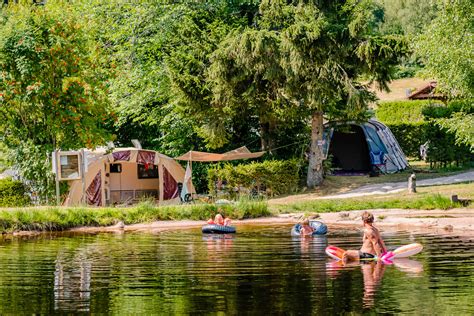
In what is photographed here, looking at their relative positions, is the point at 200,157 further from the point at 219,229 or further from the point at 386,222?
the point at 219,229

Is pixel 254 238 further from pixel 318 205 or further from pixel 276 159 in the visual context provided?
pixel 276 159

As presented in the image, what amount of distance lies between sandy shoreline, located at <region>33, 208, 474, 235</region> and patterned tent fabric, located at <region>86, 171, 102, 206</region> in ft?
26.0

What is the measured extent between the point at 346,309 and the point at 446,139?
2914cm

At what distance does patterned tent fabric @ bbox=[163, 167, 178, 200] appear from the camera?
39.6 metres

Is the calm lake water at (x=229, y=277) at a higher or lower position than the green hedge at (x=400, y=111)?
lower

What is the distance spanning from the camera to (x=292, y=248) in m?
22.9

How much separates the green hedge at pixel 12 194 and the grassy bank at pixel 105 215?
535 cm

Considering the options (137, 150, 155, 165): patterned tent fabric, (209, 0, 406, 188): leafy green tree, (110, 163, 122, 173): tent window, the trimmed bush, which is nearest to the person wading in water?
the trimmed bush

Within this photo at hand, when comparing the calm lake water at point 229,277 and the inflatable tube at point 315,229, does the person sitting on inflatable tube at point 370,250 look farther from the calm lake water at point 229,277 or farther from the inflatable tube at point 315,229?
the inflatable tube at point 315,229

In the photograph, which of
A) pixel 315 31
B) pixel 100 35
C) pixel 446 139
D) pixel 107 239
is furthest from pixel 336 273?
pixel 100 35

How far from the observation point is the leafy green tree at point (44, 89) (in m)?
34.0

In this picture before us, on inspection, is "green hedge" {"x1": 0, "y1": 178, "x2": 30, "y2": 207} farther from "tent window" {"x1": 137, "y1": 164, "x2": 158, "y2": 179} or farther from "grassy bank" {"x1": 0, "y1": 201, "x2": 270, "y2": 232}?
"tent window" {"x1": 137, "y1": 164, "x2": 158, "y2": 179}

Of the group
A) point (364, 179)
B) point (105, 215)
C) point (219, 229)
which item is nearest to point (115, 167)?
point (105, 215)

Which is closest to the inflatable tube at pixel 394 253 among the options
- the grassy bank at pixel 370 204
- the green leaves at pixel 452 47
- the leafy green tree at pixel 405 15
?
the grassy bank at pixel 370 204
